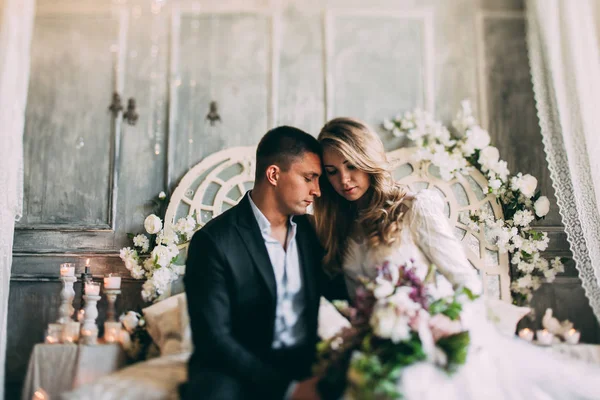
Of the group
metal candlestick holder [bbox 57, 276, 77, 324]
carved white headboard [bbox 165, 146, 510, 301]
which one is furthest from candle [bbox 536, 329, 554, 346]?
metal candlestick holder [bbox 57, 276, 77, 324]

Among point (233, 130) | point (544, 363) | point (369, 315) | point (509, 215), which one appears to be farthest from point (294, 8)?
point (544, 363)

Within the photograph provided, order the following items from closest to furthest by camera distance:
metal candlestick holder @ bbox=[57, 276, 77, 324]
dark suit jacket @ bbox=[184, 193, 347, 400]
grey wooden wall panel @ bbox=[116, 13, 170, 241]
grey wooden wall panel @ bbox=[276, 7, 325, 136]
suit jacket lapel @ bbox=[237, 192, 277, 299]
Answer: dark suit jacket @ bbox=[184, 193, 347, 400] → suit jacket lapel @ bbox=[237, 192, 277, 299] → metal candlestick holder @ bbox=[57, 276, 77, 324] → grey wooden wall panel @ bbox=[116, 13, 170, 241] → grey wooden wall panel @ bbox=[276, 7, 325, 136]

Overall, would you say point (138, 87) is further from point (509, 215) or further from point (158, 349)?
point (509, 215)

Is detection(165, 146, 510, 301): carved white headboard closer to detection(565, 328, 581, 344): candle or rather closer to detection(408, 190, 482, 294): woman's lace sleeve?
detection(565, 328, 581, 344): candle

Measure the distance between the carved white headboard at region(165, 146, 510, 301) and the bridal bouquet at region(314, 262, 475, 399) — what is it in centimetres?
128

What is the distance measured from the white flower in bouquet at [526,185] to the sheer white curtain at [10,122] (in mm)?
2693

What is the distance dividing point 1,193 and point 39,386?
97cm

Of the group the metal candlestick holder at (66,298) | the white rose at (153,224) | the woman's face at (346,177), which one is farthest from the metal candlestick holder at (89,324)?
the woman's face at (346,177)

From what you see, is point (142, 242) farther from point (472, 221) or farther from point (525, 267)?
point (525, 267)

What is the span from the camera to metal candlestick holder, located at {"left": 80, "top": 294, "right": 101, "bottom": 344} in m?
2.87

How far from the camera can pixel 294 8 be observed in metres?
3.79

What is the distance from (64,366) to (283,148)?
154cm

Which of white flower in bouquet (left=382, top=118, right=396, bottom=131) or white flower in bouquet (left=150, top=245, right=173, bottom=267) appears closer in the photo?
white flower in bouquet (left=150, top=245, right=173, bottom=267)

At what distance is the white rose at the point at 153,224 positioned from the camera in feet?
10.9
